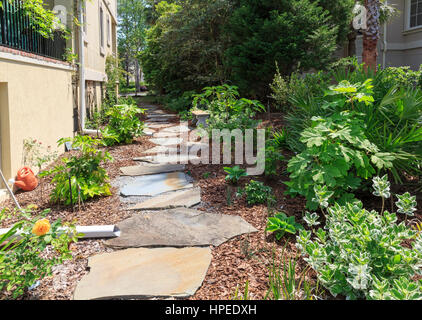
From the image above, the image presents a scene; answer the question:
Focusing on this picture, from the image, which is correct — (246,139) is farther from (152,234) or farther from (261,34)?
(261,34)

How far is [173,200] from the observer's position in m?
3.96

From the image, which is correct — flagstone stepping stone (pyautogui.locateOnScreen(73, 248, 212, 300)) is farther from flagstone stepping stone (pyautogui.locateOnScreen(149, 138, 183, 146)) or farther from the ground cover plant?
flagstone stepping stone (pyautogui.locateOnScreen(149, 138, 183, 146))

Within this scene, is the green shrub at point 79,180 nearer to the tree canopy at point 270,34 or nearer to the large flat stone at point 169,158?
the large flat stone at point 169,158

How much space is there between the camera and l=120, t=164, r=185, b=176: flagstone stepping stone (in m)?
5.17

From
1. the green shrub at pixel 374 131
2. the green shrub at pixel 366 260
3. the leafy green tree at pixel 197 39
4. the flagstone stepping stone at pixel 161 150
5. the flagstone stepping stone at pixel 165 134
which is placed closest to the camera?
the green shrub at pixel 366 260

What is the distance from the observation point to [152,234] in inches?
122

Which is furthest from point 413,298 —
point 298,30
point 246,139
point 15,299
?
point 298,30

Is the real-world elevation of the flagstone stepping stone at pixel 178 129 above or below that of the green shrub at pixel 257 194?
above

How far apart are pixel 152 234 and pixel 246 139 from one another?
2.84 m

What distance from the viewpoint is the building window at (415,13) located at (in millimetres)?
14281

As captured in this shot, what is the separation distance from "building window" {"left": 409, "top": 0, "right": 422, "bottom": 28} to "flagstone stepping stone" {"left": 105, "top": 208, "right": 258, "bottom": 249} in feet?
50.0

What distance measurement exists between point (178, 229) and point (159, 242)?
297 mm

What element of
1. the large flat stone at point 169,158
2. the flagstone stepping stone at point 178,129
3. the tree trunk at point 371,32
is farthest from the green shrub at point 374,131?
the flagstone stepping stone at point 178,129

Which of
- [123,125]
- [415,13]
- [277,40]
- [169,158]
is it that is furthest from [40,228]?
[415,13]
